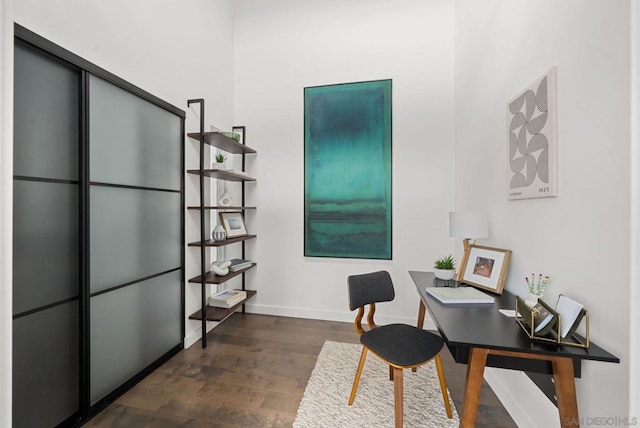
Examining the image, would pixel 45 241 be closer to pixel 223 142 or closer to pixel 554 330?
pixel 223 142

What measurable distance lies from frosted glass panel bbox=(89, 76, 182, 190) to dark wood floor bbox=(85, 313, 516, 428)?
1.45 meters

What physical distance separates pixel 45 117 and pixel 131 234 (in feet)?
2.70

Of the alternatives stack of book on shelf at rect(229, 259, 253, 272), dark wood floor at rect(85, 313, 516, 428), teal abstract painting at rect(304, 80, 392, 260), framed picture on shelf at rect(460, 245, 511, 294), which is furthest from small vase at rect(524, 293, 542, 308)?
stack of book on shelf at rect(229, 259, 253, 272)

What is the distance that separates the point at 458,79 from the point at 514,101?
1.26 metres

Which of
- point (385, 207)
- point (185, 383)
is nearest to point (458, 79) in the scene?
point (385, 207)

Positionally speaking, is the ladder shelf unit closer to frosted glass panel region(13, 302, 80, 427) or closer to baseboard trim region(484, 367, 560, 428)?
frosted glass panel region(13, 302, 80, 427)

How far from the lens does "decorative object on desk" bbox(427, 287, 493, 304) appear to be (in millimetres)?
1534

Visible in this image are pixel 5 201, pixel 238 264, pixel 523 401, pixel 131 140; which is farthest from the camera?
pixel 238 264

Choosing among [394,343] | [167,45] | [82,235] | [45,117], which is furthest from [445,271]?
[167,45]

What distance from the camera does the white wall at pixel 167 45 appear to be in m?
1.50

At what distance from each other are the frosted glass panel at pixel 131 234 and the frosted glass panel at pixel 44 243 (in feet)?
0.36

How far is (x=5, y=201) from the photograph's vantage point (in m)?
1.02

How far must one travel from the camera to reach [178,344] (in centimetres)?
237

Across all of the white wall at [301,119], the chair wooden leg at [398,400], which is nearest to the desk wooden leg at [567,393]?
the chair wooden leg at [398,400]
